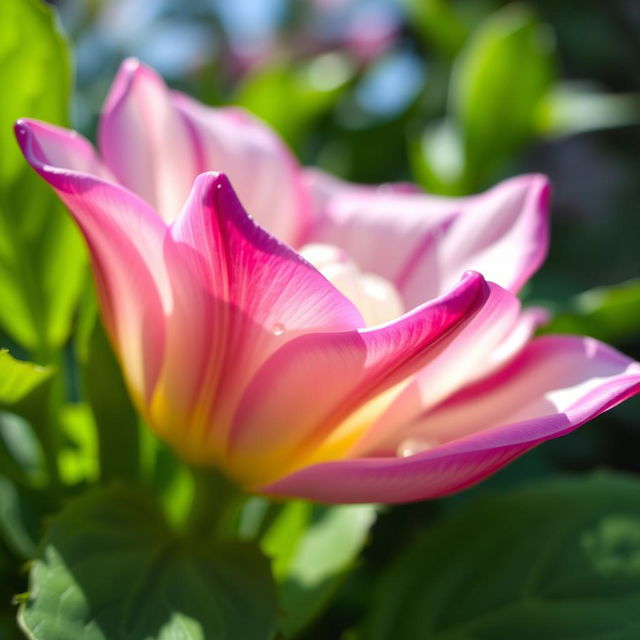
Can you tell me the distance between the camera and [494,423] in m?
0.42

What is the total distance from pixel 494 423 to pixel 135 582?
16cm

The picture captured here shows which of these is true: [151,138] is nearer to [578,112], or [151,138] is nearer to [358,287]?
[358,287]

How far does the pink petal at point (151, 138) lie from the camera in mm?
469

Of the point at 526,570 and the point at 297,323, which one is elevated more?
the point at 297,323

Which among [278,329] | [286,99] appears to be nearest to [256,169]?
[278,329]

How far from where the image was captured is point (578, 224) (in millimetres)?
1165

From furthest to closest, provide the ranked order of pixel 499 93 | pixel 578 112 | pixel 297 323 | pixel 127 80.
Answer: pixel 578 112 → pixel 499 93 → pixel 127 80 → pixel 297 323

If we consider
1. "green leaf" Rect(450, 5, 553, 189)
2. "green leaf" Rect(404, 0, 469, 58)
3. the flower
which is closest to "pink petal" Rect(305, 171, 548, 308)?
the flower

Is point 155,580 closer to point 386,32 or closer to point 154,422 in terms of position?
point 154,422

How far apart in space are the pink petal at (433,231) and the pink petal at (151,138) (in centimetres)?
8

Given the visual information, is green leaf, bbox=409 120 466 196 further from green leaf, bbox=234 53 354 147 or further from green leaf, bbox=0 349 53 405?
green leaf, bbox=0 349 53 405

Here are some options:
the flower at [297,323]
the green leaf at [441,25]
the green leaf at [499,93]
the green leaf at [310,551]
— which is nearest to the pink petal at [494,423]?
the flower at [297,323]

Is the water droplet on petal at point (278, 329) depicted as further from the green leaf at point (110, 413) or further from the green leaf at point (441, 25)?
the green leaf at point (441, 25)

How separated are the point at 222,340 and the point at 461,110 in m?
0.50
